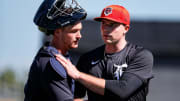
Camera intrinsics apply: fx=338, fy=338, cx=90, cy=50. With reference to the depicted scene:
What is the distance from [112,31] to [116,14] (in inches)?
9.9

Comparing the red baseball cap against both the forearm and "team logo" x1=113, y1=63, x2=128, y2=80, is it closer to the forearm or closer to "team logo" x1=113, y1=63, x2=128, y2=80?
"team logo" x1=113, y1=63, x2=128, y2=80

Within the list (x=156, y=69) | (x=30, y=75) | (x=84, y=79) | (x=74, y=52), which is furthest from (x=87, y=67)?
(x=156, y=69)

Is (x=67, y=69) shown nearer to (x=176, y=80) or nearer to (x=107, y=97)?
(x=107, y=97)

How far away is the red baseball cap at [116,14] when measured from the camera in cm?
482

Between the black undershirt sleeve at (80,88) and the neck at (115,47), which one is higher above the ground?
the neck at (115,47)

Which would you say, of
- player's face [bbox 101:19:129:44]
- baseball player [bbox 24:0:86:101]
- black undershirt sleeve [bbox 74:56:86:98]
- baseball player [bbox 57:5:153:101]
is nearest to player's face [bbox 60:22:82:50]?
baseball player [bbox 24:0:86:101]

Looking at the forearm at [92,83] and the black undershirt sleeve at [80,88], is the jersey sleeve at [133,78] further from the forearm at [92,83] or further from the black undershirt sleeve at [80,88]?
the black undershirt sleeve at [80,88]

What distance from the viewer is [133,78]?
A: 4504mm

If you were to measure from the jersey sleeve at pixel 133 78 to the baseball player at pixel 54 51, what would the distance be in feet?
1.81

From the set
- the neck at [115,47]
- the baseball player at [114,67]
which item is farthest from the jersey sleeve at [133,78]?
the neck at [115,47]

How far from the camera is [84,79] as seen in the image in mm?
4285

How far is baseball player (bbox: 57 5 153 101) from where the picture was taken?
437cm

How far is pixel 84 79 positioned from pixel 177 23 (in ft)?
59.0

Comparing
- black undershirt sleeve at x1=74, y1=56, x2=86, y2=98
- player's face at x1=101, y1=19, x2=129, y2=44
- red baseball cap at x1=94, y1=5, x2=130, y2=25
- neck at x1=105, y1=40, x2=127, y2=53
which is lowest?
black undershirt sleeve at x1=74, y1=56, x2=86, y2=98
